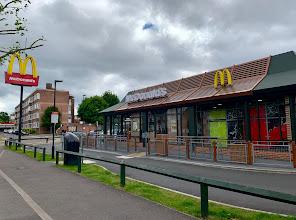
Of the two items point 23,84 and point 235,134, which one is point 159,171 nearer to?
point 235,134

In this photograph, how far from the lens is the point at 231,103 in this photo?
21516mm

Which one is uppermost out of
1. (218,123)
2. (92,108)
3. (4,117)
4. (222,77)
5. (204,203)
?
(4,117)

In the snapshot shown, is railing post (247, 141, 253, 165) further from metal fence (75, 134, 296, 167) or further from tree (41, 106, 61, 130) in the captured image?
tree (41, 106, 61, 130)

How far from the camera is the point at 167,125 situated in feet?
88.8

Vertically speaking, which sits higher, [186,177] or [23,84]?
[23,84]

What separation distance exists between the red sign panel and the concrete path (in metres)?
18.3

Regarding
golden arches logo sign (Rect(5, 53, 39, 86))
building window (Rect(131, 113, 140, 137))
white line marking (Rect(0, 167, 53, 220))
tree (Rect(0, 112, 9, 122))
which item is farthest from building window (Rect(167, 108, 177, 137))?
tree (Rect(0, 112, 9, 122))

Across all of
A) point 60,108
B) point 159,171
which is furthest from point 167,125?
point 60,108

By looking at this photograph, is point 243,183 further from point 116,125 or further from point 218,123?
point 116,125

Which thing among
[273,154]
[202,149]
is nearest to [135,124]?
[202,149]

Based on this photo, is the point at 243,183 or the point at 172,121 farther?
the point at 172,121

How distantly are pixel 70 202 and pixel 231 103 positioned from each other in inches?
653

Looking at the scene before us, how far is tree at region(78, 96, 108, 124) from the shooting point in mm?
78125

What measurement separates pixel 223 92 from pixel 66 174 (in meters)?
12.2
